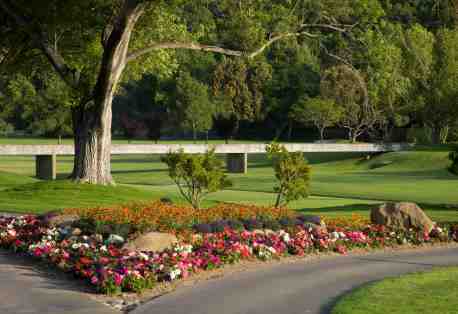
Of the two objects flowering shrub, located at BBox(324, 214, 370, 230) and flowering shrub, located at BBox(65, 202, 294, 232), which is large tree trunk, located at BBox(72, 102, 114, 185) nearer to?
flowering shrub, located at BBox(65, 202, 294, 232)

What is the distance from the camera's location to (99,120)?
27.9m

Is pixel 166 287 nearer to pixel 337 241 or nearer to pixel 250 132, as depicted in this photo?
pixel 337 241

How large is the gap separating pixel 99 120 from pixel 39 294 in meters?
16.6

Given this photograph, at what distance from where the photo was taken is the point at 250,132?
111m

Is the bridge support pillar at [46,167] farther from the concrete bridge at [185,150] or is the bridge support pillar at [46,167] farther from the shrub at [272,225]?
the shrub at [272,225]

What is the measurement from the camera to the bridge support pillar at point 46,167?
175ft

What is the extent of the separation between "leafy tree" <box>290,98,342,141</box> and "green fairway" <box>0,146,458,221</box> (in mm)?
→ 3498

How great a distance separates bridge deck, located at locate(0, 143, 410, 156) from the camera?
5094cm

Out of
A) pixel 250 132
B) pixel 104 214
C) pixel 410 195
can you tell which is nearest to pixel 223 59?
pixel 250 132

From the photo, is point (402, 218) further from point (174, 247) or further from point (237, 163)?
point (237, 163)

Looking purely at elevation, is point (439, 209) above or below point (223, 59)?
below

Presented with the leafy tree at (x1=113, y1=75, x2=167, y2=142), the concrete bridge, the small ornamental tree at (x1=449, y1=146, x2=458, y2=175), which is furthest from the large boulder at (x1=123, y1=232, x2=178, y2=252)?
the leafy tree at (x1=113, y1=75, x2=167, y2=142)

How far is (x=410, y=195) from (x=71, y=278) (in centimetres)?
2608

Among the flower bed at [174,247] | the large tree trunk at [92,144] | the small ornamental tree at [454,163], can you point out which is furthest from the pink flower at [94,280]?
the small ornamental tree at [454,163]
